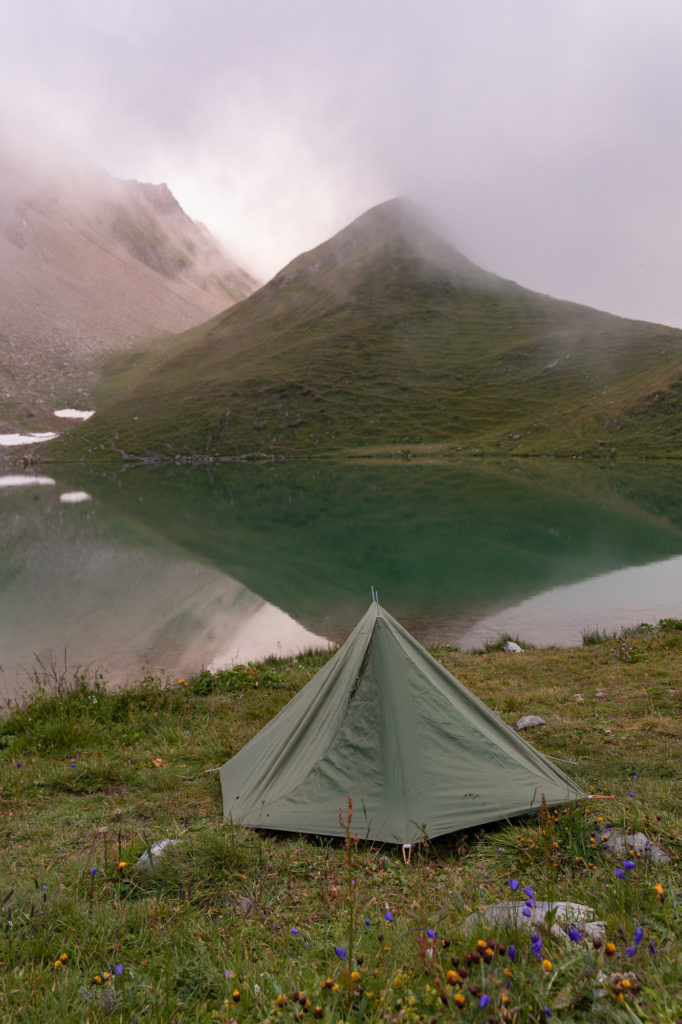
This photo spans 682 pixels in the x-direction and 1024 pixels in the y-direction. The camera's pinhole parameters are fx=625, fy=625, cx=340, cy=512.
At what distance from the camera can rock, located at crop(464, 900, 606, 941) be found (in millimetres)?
3898

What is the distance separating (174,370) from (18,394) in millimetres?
53103

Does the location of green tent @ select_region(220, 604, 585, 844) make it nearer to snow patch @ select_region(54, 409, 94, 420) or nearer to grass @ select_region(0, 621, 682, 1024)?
grass @ select_region(0, 621, 682, 1024)

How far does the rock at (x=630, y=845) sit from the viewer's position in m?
5.47

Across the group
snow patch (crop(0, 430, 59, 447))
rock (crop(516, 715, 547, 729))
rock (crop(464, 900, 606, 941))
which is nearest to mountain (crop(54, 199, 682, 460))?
snow patch (crop(0, 430, 59, 447))

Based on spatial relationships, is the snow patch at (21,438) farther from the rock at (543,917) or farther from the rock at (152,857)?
the rock at (543,917)

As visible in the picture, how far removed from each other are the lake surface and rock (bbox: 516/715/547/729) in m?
8.30

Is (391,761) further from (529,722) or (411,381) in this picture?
(411,381)

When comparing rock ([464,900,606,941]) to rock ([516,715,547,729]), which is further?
rock ([516,715,547,729])

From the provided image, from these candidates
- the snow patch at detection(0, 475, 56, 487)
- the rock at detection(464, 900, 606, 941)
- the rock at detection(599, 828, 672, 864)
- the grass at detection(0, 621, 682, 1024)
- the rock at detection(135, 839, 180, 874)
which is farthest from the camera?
the snow patch at detection(0, 475, 56, 487)

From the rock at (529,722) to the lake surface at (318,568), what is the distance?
830cm

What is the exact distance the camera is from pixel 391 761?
285 inches

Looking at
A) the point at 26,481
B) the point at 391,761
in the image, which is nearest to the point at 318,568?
the point at 391,761

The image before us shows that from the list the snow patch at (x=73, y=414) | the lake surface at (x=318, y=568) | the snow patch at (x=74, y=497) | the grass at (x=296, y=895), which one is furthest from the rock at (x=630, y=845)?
the snow patch at (x=73, y=414)

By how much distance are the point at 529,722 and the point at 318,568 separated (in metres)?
22.2
